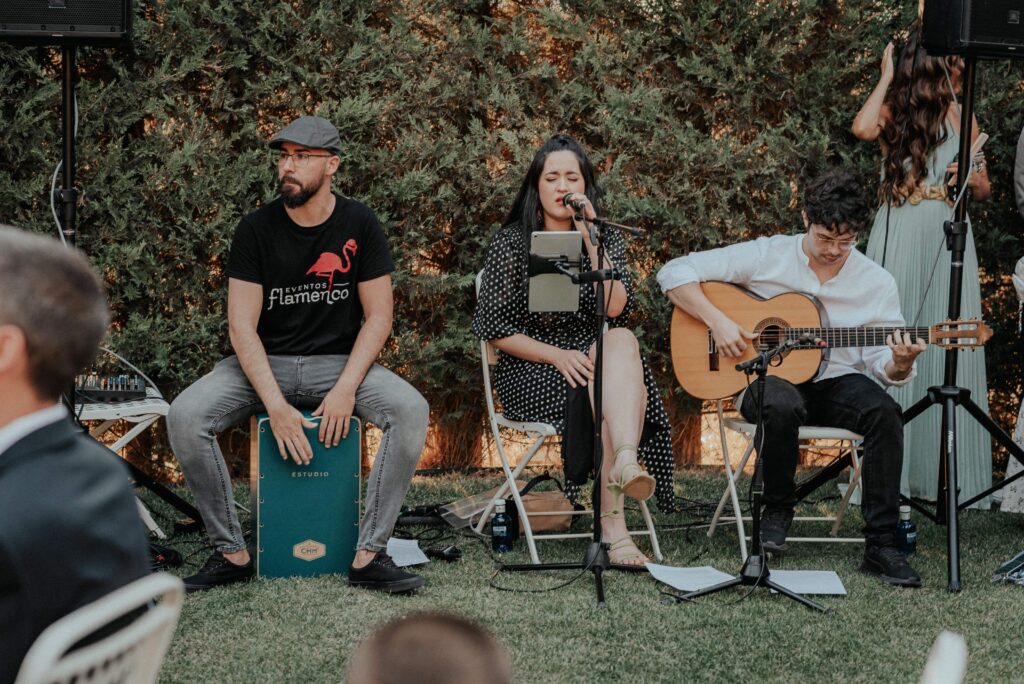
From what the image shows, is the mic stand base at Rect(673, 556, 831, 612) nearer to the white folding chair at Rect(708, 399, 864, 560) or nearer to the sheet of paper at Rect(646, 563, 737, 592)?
the sheet of paper at Rect(646, 563, 737, 592)

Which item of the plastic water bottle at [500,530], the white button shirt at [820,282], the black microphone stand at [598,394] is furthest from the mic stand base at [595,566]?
the white button shirt at [820,282]

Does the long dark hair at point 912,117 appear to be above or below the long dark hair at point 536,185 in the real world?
above

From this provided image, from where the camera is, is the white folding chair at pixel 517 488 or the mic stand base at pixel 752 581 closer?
the mic stand base at pixel 752 581

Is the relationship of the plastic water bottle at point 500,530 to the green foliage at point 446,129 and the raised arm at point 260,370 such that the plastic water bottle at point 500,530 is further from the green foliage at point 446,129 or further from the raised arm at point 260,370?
the green foliage at point 446,129

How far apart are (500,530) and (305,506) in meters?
0.74

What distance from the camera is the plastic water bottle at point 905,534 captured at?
3889mm

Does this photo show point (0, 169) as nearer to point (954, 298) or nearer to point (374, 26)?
point (374, 26)

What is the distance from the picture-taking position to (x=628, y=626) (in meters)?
3.09

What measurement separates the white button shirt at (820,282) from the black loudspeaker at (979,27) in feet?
2.76

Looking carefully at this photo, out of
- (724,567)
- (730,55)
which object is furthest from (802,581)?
(730,55)

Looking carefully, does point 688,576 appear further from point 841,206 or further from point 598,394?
point 841,206

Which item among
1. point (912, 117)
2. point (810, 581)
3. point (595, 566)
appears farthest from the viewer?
point (912, 117)

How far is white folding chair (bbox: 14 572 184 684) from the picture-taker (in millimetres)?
1022

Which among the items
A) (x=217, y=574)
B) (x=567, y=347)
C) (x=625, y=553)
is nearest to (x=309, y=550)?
(x=217, y=574)
